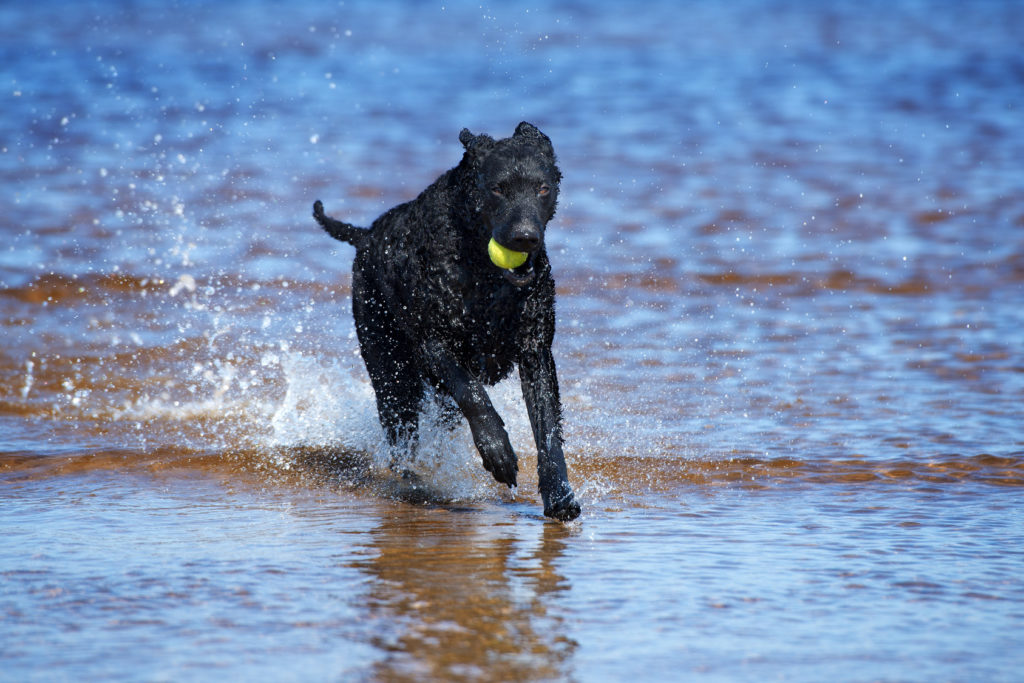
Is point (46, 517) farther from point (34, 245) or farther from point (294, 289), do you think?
point (34, 245)

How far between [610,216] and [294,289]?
3.48 m

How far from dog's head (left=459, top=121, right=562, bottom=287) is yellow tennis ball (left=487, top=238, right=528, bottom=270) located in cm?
2

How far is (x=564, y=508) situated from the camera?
14.7 feet

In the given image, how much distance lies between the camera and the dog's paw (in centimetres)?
448

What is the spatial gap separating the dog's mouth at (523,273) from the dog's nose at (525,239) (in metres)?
0.20

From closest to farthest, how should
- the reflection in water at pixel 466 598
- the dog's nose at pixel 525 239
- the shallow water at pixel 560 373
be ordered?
1. the reflection in water at pixel 466 598
2. the shallow water at pixel 560 373
3. the dog's nose at pixel 525 239

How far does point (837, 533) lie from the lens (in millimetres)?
4297

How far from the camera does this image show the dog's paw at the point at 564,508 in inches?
176

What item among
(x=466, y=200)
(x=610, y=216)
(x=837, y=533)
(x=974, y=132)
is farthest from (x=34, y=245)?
(x=974, y=132)

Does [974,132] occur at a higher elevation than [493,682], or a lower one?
higher

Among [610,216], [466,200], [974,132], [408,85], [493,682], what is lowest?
[493,682]

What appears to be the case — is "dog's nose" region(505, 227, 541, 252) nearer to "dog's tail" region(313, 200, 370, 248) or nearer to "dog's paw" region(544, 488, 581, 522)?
"dog's paw" region(544, 488, 581, 522)

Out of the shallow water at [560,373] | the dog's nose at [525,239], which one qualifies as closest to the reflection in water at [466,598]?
the shallow water at [560,373]

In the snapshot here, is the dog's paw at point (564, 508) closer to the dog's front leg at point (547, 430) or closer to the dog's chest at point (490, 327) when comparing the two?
the dog's front leg at point (547, 430)
